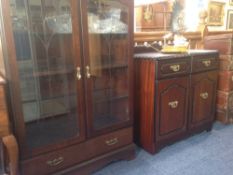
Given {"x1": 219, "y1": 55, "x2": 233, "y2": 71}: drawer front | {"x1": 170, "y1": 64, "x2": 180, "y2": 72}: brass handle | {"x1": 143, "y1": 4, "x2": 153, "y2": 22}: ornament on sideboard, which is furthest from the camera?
{"x1": 143, "y1": 4, "x2": 153, "y2": 22}: ornament on sideboard

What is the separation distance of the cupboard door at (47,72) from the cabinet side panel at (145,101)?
2.02 feet

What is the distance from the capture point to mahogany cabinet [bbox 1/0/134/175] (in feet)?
4.09

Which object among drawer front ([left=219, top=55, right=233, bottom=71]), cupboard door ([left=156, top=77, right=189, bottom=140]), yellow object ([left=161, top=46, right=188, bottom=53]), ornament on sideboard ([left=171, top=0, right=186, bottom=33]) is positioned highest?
ornament on sideboard ([left=171, top=0, right=186, bottom=33])

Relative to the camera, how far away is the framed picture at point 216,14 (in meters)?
4.92

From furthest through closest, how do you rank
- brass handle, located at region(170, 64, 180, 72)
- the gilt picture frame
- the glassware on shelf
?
the gilt picture frame < brass handle, located at region(170, 64, 180, 72) < the glassware on shelf

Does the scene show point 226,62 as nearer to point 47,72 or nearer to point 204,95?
point 204,95

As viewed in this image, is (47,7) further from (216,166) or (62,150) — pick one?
(216,166)

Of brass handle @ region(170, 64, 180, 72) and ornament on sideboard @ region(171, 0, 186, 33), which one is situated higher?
ornament on sideboard @ region(171, 0, 186, 33)

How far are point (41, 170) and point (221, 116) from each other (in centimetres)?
212

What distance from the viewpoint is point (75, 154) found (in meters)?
1.51

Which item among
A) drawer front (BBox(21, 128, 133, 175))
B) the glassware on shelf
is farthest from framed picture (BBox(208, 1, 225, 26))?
the glassware on shelf

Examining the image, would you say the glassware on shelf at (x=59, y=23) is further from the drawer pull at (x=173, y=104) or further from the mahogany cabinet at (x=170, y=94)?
the drawer pull at (x=173, y=104)

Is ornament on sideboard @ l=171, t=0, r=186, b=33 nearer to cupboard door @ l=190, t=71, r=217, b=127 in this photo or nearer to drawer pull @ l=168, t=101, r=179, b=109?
cupboard door @ l=190, t=71, r=217, b=127

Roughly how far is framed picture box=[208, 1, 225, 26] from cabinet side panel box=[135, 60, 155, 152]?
3.94m
